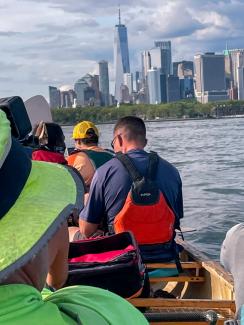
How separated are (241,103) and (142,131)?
119m

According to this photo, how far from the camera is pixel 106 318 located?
4.19 ft

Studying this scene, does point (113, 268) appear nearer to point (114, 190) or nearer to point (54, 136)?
point (114, 190)

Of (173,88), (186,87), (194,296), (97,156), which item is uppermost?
(186,87)

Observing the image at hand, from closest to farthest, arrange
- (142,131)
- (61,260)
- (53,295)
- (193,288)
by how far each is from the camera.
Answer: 1. (53,295)
2. (61,260)
3. (142,131)
4. (193,288)

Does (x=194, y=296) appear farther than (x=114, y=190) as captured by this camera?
Yes

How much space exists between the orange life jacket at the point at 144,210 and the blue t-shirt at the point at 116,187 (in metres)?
0.05

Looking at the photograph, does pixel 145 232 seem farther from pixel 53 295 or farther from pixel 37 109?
pixel 37 109

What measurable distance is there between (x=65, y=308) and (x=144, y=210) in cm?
316

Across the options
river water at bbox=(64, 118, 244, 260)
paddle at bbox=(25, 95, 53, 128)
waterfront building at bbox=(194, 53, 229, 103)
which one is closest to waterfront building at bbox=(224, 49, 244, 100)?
waterfront building at bbox=(194, 53, 229, 103)

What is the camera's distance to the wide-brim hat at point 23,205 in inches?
42.9

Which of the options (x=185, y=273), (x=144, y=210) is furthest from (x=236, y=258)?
(x=185, y=273)

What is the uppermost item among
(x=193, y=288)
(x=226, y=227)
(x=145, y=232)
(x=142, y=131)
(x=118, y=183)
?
(x=142, y=131)

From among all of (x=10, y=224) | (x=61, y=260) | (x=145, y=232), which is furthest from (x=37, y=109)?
(x=10, y=224)

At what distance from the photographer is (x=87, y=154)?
6375mm
